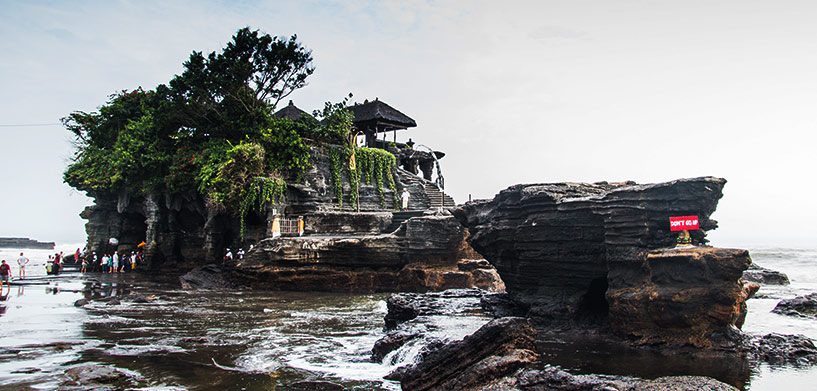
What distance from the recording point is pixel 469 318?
11375mm

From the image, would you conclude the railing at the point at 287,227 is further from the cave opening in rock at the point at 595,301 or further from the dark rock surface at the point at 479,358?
the dark rock surface at the point at 479,358

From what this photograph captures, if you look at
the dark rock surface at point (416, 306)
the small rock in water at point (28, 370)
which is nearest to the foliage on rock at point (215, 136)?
the dark rock surface at point (416, 306)

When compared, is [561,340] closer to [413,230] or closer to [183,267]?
[413,230]

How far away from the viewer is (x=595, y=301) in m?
11.4

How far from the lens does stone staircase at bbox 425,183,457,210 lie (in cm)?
3088

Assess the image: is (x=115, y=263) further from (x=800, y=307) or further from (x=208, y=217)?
(x=800, y=307)

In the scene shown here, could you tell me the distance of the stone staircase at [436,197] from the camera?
30.9m

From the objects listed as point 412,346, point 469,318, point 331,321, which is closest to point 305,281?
point 331,321

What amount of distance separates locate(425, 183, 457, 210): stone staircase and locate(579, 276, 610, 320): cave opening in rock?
19351mm

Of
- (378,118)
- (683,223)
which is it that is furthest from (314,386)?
(378,118)

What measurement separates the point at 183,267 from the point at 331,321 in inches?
737

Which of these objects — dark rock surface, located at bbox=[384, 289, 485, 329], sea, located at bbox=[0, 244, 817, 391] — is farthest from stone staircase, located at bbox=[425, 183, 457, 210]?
dark rock surface, located at bbox=[384, 289, 485, 329]

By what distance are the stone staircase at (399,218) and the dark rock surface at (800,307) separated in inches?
514

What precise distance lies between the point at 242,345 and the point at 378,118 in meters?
23.5
